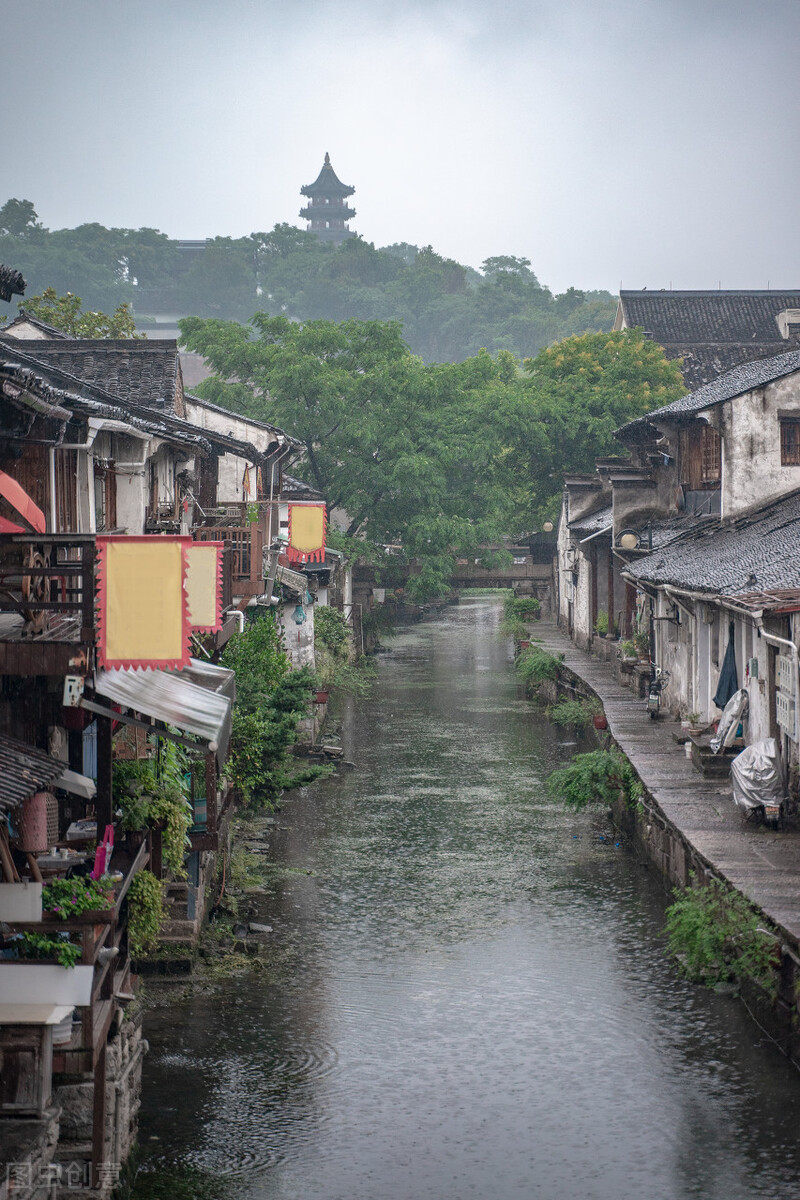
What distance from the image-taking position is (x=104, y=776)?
12500mm

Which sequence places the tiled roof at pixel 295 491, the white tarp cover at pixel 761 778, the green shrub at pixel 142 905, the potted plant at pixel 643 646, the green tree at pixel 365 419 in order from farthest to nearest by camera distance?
1. the green tree at pixel 365 419
2. the tiled roof at pixel 295 491
3. the potted plant at pixel 643 646
4. the white tarp cover at pixel 761 778
5. the green shrub at pixel 142 905

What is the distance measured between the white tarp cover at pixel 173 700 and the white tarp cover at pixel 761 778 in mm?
8569

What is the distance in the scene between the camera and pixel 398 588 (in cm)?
6103

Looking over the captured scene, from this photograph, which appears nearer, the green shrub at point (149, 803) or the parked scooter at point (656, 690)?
the green shrub at point (149, 803)

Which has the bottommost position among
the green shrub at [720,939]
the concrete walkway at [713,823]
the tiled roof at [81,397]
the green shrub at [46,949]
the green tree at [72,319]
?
the green shrub at [720,939]

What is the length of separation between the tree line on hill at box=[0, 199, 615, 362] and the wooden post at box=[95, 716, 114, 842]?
9759 centimetres

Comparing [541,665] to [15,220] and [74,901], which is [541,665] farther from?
[15,220]

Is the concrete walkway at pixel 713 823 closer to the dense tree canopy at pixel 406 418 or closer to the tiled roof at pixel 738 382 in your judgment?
the tiled roof at pixel 738 382

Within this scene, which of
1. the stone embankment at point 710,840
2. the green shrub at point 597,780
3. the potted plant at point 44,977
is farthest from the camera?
the green shrub at point 597,780

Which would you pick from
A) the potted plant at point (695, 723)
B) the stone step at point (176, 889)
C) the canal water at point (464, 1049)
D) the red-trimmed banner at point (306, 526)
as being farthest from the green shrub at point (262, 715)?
the potted plant at point (695, 723)

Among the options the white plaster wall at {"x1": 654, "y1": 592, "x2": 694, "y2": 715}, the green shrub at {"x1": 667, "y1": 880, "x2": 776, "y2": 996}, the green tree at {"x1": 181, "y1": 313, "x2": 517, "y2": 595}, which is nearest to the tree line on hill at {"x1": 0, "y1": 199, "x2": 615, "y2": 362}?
the green tree at {"x1": 181, "y1": 313, "x2": 517, "y2": 595}

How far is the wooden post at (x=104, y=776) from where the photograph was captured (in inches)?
492

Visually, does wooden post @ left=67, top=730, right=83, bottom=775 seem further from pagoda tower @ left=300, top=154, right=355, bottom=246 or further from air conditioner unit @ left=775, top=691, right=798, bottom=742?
pagoda tower @ left=300, top=154, right=355, bottom=246

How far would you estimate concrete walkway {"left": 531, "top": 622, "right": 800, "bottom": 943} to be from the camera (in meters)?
16.0
